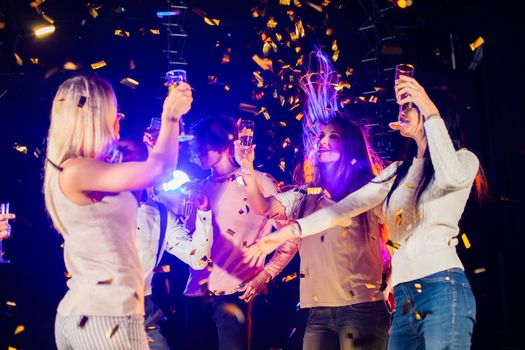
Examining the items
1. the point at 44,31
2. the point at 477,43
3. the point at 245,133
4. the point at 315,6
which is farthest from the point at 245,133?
the point at 477,43

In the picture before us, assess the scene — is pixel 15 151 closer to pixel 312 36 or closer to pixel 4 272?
pixel 4 272

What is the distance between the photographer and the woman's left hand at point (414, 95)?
265cm

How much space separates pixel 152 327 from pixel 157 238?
57 cm

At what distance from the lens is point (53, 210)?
2.15 meters

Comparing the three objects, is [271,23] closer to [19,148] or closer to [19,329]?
[19,148]

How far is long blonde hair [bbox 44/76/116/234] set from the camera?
7.02 feet

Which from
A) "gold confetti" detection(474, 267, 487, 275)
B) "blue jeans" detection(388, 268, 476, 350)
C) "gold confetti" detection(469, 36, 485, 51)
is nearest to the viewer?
"blue jeans" detection(388, 268, 476, 350)

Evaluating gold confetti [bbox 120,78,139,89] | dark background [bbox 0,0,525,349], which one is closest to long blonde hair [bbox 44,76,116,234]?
gold confetti [bbox 120,78,139,89]

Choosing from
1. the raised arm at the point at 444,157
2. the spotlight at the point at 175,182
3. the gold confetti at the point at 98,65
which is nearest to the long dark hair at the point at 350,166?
the raised arm at the point at 444,157

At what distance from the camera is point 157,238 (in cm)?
363

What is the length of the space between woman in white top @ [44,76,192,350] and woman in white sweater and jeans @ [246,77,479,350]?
4.09 ft

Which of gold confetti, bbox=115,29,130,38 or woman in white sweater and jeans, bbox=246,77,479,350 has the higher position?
gold confetti, bbox=115,29,130,38

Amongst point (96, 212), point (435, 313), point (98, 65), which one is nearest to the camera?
point (96, 212)

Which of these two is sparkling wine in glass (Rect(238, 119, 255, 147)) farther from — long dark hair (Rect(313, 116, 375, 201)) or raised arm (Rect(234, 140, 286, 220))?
long dark hair (Rect(313, 116, 375, 201))
